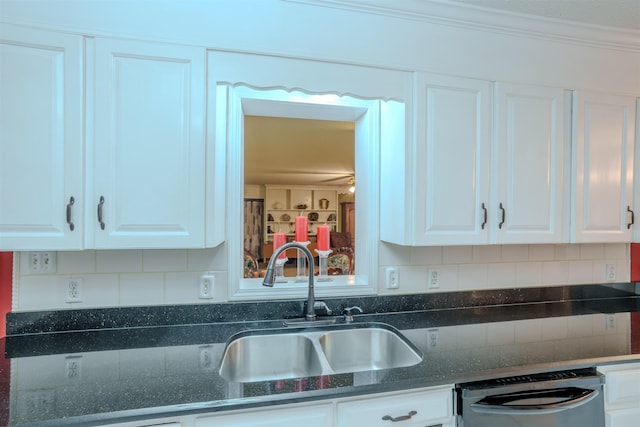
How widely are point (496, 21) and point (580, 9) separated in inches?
16.3

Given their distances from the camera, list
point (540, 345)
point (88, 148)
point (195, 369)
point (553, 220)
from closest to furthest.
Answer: point (195, 369) → point (88, 148) → point (540, 345) → point (553, 220)

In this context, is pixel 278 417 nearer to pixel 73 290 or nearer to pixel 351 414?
pixel 351 414

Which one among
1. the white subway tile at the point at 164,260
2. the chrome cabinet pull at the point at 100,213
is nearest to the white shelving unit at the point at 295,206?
the white subway tile at the point at 164,260

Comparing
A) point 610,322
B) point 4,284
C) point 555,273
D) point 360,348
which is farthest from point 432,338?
point 4,284

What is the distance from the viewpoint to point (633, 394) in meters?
1.33

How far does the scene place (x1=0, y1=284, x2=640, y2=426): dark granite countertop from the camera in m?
0.97

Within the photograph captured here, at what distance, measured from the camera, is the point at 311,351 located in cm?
148

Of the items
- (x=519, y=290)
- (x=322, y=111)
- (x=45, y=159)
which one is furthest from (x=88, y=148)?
(x=519, y=290)

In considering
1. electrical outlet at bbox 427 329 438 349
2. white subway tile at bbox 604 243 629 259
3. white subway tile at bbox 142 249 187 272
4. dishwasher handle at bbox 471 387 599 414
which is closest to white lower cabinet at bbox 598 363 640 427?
dishwasher handle at bbox 471 387 599 414

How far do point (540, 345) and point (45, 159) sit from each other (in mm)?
2067

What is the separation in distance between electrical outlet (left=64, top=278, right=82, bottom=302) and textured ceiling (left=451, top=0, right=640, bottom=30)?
7.10 feet

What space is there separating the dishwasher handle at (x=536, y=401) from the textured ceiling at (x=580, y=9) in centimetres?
167

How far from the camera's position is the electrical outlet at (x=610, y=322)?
5.44ft

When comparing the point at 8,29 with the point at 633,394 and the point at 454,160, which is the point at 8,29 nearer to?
the point at 454,160
